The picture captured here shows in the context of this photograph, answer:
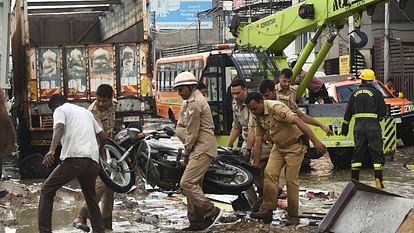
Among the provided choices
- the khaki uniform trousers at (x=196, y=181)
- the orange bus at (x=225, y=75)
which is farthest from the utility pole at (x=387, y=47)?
the khaki uniform trousers at (x=196, y=181)

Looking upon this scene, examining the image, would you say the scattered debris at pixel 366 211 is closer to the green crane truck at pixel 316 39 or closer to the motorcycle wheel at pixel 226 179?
the motorcycle wheel at pixel 226 179

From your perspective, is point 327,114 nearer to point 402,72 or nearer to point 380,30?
point 402,72

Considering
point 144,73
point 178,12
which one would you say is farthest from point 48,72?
point 178,12

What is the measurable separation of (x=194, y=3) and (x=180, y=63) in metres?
29.9

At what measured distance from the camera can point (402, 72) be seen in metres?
23.7

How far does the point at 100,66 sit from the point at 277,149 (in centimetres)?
652

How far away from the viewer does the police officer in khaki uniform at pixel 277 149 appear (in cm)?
839

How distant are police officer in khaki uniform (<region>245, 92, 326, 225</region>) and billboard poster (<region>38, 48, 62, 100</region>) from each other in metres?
6.50

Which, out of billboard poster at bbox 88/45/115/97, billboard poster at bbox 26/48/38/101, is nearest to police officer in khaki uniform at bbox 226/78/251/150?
billboard poster at bbox 88/45/115/97

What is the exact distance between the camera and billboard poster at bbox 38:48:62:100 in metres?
14.0

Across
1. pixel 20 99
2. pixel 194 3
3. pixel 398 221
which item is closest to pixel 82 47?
pixel 20 99

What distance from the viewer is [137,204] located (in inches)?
417

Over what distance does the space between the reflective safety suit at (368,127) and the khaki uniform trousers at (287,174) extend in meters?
2.29

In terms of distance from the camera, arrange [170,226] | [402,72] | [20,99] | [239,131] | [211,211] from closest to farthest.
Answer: [211,211] < [170,226] < [239,131] < [20,99] < [402,72]
